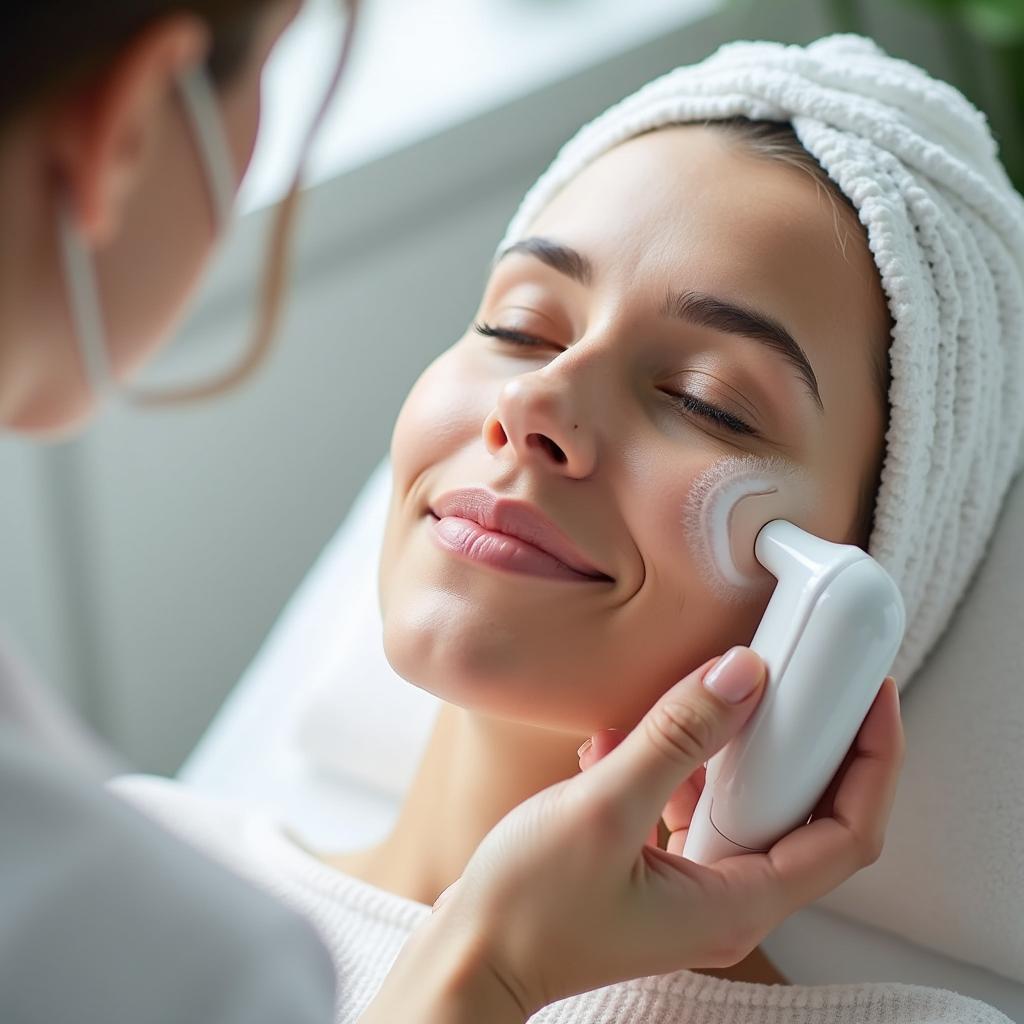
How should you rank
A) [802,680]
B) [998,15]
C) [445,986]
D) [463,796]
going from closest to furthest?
1. [445,986]
2. [802,680]
3. [463,796]
4. [998,15]

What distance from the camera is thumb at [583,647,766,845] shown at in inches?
36.1

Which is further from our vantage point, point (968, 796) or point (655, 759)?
point (968, 796)

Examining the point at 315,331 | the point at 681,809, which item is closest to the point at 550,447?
the point at 681,809

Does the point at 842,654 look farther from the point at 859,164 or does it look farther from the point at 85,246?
the point at 85,246

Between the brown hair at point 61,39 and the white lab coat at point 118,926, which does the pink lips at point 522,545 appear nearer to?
the white lab coat at point 118,926

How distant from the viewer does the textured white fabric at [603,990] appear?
1126 millimetres

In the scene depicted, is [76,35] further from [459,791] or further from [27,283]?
[459,791]

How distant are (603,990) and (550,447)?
491 mm

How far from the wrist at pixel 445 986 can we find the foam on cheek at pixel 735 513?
360 millimetres

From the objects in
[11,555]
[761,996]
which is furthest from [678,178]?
[11,555]

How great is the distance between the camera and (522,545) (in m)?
1.07

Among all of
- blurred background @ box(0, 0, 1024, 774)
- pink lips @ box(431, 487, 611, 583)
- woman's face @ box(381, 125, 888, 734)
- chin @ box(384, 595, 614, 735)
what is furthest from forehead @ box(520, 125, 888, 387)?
blurred background @ box(0, 0, 1024, 774)

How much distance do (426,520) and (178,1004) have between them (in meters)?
0.57

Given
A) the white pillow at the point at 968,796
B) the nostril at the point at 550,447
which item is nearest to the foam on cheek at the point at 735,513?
the nostril at the point at 550,447
